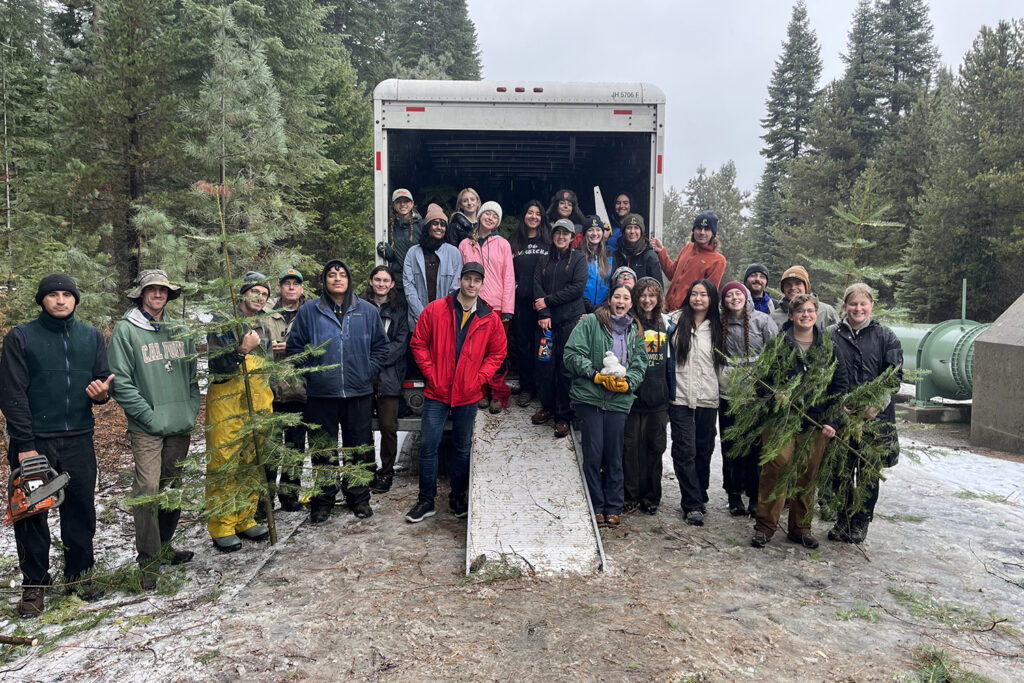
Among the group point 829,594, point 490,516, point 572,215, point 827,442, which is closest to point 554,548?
point 490,516

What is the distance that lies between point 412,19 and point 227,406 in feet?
114

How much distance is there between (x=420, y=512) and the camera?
5.20 m

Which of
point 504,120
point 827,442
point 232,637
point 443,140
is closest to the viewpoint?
point 232,637

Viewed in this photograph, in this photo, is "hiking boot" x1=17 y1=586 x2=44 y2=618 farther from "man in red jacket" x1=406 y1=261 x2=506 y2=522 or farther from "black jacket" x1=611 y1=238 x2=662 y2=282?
"black jacket" x1=611 y1=238 x2=662 y2=282

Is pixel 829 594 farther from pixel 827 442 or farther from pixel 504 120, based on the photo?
pixel 504 120

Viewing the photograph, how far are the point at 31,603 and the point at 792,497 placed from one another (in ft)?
16.3

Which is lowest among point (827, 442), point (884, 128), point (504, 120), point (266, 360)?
point (827, 442)

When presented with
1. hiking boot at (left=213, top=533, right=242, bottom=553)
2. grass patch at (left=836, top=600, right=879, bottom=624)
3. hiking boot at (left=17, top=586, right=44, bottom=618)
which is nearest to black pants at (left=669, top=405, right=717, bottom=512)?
grass patch at (left=836, top=600, right=879, bottom=624)

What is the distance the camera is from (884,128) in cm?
3039

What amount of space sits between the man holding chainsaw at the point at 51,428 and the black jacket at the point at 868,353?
502 cm

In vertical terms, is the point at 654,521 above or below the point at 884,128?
below

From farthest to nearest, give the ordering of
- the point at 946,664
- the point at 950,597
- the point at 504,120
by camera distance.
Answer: the point at 504,120 < the point at 950,597 < the point at 946,664

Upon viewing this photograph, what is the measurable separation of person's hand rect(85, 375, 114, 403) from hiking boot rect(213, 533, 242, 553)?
4.48 feet

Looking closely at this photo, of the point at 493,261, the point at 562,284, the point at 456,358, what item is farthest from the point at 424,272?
the point at 562,284
